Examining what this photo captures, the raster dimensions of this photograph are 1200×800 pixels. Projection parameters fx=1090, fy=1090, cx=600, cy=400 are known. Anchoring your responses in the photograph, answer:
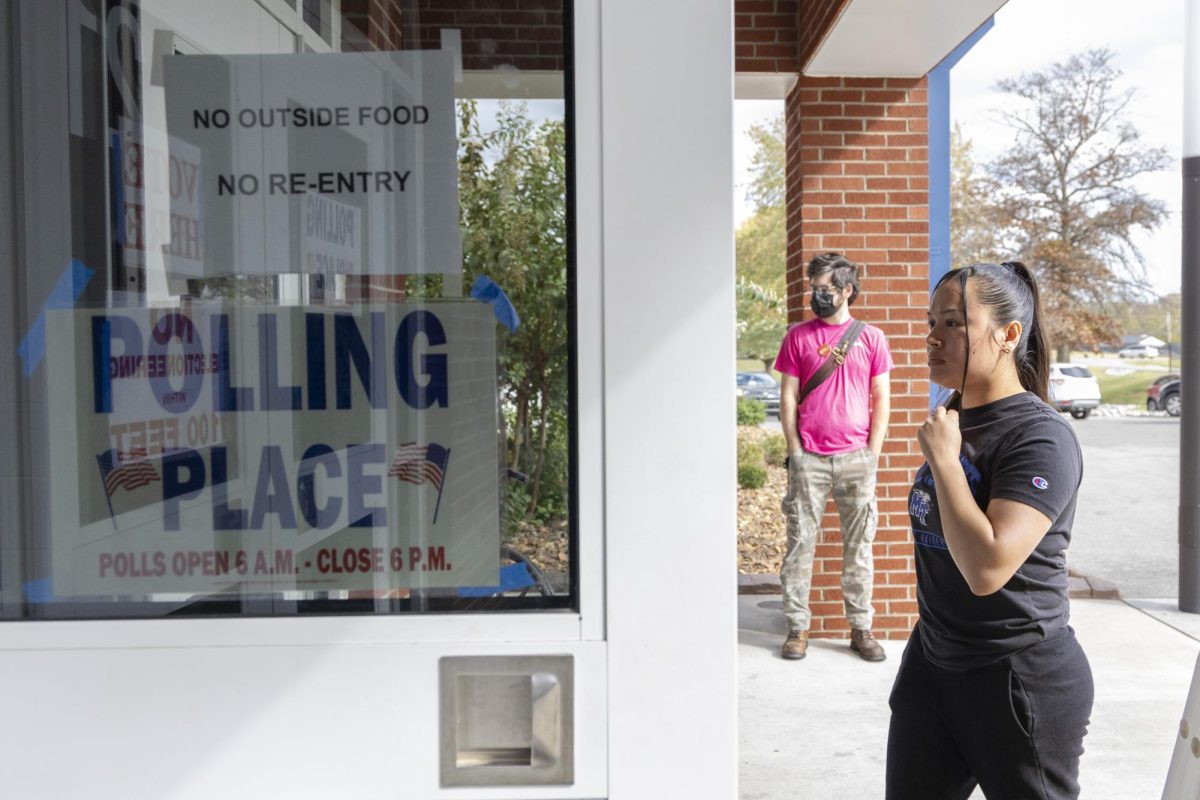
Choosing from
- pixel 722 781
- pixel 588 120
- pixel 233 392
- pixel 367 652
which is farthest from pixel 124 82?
pixel 722 781

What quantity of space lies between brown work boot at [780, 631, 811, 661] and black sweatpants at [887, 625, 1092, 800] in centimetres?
367

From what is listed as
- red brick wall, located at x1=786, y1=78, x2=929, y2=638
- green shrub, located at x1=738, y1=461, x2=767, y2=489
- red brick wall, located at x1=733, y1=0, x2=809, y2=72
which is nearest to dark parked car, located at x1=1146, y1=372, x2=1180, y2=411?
green shrub, located at x1=738, y1=461, x2=767, y2=489

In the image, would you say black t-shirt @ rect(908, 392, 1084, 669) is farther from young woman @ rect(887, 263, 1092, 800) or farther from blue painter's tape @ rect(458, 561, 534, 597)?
blue painter's tape @ rect(458, 561, 534, 597)

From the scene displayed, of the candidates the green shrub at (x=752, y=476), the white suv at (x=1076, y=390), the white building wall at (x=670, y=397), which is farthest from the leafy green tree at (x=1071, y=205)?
the white building wall at (x=670, y=397)

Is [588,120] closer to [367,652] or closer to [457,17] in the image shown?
[457,17]

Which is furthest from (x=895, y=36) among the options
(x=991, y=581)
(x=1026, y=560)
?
(x=991, y=581)

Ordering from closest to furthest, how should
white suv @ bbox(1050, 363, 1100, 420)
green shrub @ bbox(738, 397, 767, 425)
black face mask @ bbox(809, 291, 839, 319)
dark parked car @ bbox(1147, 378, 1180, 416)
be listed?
black face mask @ bbox(809, 291, 839, 319), green shrub @ bbox(738, 397, 767, 425), white suv @ bbox(1050, 363, 1100, 420), dark parked car @ bbox(1147, 378, 1180, 416)

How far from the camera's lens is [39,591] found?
3.68ft

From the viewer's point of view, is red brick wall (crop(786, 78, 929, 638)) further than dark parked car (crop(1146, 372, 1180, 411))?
No

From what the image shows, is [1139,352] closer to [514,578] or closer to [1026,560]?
[1026,560]

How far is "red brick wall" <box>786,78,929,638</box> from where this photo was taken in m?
6.25

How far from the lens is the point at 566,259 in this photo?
3.58 ft

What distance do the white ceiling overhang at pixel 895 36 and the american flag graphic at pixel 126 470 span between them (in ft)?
15.1

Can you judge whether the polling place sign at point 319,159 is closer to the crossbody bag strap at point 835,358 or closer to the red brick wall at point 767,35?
the crossbody bag strap at point 835,358
